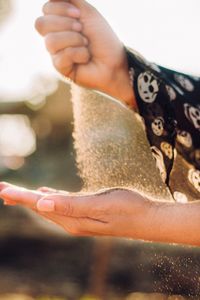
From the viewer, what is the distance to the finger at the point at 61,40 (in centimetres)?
191

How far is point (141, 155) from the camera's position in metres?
2.18

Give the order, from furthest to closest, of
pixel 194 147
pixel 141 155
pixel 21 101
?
pixel 21 101
pixel 141 155
pixel 194 147

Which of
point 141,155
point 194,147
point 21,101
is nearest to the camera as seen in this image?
point 194,147

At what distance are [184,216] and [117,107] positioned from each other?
2.01 feet

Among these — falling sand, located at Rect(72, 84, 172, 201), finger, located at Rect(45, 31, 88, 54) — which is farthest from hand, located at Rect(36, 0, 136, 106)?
falling sand, located at Rect(72, 84, 172, 201)

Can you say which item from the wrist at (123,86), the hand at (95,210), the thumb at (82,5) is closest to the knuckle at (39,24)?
the thumb at (82,5)

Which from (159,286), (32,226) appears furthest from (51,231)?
(159,286)

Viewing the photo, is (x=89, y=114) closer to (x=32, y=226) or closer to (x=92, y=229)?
(x=92, y=229)

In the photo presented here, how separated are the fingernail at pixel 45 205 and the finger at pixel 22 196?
32 millimetres

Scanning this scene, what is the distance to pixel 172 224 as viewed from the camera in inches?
70.1

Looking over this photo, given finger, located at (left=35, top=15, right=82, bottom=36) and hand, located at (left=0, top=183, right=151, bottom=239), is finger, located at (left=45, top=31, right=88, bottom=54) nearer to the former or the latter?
finger, located at (left=35, top=15, right=82, bottom=36)

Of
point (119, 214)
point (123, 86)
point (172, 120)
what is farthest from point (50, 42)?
point (119, 214)

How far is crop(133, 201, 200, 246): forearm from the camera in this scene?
1772 mm

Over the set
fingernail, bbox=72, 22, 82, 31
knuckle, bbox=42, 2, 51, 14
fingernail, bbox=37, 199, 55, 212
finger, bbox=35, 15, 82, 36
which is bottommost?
fingernail, bbox=37, 199, 55, 212
